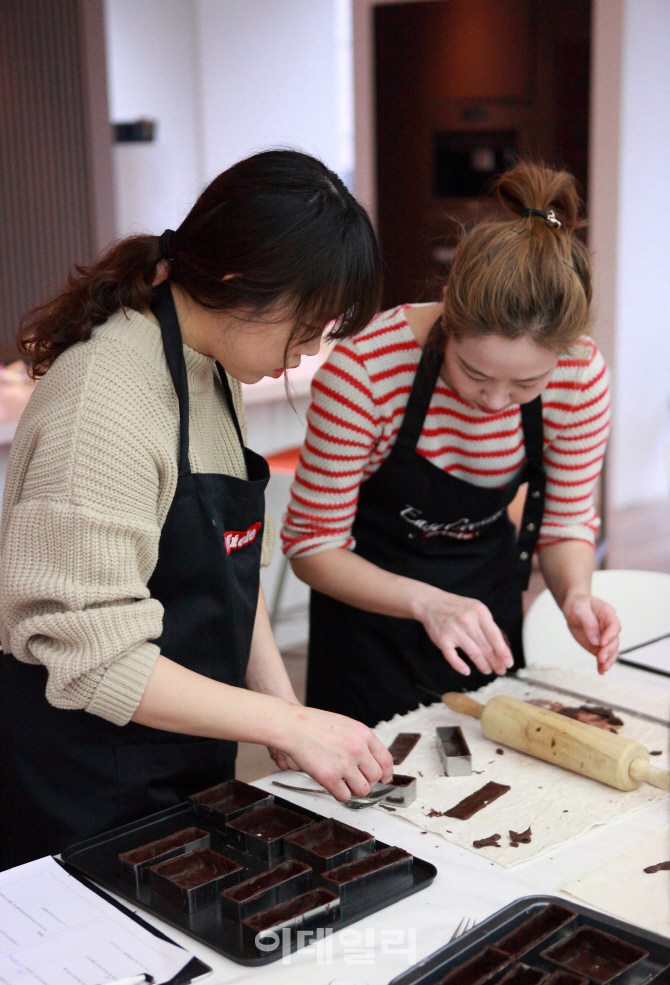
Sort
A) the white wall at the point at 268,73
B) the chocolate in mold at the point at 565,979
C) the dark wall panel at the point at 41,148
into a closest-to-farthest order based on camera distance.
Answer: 1. the chocolate in mold at the point at 565,979
2. the dark wall panel at the point at 41,148
3. the white wall at the point at 268,73

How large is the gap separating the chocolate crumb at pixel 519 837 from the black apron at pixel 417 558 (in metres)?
0.51

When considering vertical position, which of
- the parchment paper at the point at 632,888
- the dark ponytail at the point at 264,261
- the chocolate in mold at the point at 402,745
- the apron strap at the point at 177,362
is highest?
the dark ponytail at the point at 264,261

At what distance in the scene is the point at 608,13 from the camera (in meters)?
4.03

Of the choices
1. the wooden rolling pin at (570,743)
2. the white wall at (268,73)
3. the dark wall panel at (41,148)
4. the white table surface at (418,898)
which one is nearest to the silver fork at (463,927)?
the white table surface at (418,898)

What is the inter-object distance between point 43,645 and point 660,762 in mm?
748

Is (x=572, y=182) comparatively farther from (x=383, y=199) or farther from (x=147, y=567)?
(x=383, y=199)

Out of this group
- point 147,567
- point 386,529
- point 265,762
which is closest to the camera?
point 147,567

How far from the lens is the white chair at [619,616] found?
1.74 metres

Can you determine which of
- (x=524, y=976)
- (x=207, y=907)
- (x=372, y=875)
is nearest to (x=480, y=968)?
(x=524, y=976)

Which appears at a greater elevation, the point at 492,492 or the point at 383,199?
the point at 383,199

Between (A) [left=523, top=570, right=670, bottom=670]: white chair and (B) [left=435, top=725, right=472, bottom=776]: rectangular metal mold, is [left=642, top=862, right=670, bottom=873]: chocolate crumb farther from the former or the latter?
(A) [left=523, top=570, right=670, bottom=670]: white chair

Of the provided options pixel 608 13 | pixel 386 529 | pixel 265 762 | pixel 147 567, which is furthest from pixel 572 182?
pixel 608 13

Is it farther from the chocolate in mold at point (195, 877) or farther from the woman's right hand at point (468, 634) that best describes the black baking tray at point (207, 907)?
the woman's right hand at point (468, 634)

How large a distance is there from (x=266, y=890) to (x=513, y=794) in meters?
0.37
